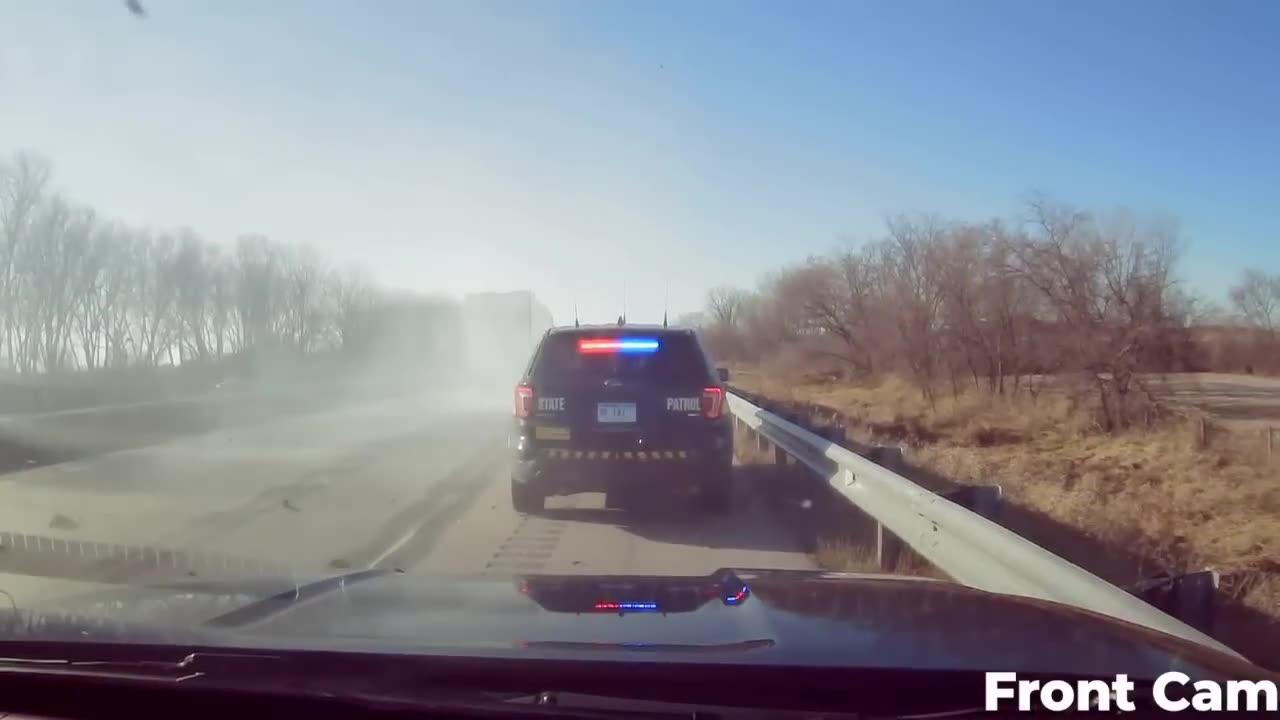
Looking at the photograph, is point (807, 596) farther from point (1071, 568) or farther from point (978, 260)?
point (978, 260)

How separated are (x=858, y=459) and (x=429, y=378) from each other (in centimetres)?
4325

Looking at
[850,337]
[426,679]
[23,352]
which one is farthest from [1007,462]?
[23,352]

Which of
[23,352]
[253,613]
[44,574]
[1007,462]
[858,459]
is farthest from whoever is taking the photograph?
[23,352]

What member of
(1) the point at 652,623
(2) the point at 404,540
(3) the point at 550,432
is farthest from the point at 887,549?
(1) the point at 652,623

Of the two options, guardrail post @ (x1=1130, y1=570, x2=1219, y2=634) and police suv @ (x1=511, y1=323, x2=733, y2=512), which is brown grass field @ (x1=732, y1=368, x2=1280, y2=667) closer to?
guardrail post @ (x1=1130, y1=570, x2=1219, y2=634)

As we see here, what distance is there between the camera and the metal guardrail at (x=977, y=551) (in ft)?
13.3

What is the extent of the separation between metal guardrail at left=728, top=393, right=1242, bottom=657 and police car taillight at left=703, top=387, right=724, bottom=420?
115 centimetres

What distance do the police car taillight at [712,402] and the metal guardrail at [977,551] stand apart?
3.77ft

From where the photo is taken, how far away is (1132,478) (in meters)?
15.6

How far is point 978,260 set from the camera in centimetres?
3169

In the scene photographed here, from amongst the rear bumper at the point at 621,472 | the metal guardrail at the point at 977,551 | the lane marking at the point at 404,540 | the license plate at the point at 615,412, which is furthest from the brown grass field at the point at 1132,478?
the lane marking at the point at 404,540

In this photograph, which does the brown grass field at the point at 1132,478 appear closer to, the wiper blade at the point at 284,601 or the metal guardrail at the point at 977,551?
the metal guardrail at the point at 977,551

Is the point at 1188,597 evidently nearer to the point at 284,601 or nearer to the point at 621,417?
the point at 284,601

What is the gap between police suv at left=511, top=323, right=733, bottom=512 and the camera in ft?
29.5
